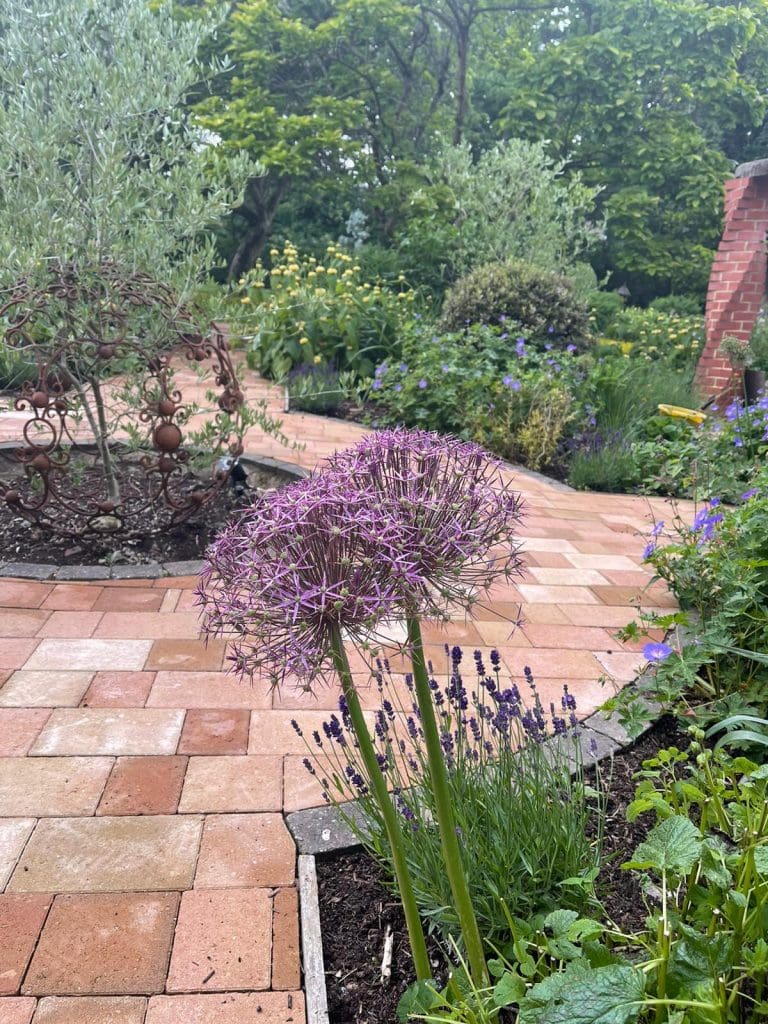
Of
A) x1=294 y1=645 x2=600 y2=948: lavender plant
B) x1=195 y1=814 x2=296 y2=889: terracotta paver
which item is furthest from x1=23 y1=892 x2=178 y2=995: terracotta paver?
x1=294 y1=645 x2=600 y2=948: lavender plant

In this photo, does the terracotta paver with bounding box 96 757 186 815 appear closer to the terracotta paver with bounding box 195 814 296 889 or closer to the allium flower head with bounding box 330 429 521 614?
the terracotta paver with bounding box 195 814 296 889

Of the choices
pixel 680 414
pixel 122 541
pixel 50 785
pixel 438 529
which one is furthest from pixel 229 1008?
pixel 680 414

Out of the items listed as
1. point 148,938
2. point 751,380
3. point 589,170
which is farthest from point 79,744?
point 589,170

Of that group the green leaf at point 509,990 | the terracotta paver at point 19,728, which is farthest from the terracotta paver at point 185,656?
the green leaf at point 509,990

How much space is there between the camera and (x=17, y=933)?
5.14 feet

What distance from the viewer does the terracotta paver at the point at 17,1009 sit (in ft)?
4.51

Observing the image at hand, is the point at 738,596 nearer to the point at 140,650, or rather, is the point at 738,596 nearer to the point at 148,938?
the point at 148,938

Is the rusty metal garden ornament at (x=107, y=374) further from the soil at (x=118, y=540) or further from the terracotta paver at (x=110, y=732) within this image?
the terracotta paver at (x=110, y=732)

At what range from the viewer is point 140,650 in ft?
9.30

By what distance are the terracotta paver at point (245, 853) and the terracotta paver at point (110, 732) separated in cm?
40

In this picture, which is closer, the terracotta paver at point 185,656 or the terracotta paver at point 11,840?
the terracotta paver at point 11,840

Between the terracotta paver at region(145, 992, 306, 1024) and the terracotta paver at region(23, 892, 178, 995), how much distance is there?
0.05 metres

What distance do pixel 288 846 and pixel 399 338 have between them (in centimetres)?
660

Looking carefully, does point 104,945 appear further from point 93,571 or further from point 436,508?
point 93,571
